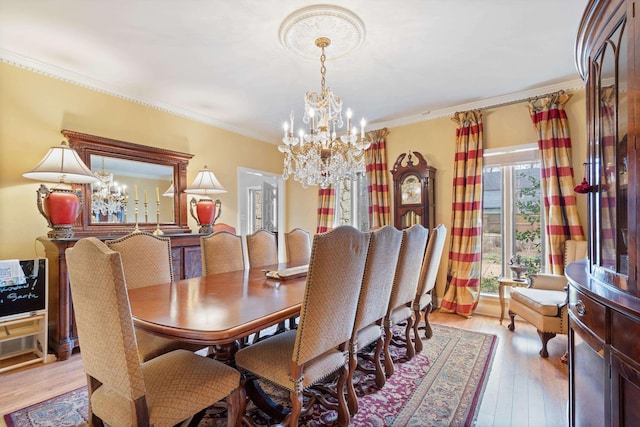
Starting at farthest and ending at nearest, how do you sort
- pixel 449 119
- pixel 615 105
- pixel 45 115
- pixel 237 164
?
pixel 237 164
pixel 449 119
pixel 45 115
pixel 615 105

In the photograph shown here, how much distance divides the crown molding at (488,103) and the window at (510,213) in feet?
1.81

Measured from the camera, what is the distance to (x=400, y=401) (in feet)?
6.21

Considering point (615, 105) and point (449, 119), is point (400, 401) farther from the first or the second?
point (449, 119)

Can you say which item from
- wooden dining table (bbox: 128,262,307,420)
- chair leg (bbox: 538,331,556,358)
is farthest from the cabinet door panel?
chair leg (bbox: 538,331,556,358)

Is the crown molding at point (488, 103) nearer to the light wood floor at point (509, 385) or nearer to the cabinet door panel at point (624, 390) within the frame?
the light wood floor at point (509, 385)

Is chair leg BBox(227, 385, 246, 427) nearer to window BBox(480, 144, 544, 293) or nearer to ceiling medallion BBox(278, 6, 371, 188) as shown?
ceiling medallion BBox(278, 6, 371, 188)

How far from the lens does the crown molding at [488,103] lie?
310 cm

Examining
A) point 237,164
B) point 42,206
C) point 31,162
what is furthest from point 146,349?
point 237,164

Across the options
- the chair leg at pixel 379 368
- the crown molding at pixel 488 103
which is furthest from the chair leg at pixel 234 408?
the crown molding at pixel 488 103

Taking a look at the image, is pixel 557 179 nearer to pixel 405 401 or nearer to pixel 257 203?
pixel 405 401

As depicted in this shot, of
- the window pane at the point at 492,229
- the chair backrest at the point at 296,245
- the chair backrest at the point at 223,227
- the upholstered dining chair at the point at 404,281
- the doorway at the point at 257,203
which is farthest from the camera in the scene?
the doorway at the point at 257,203

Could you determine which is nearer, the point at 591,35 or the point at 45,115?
the point at 591,35

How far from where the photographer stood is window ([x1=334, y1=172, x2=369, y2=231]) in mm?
4844

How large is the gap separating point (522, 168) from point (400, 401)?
305 centimetres
